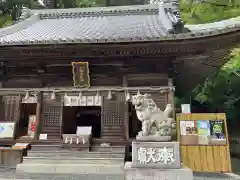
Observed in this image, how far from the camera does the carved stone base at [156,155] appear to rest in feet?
18.9

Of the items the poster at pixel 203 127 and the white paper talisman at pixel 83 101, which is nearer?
the poster at pixel 203 127

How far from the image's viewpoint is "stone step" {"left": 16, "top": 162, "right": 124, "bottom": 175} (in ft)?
22.3

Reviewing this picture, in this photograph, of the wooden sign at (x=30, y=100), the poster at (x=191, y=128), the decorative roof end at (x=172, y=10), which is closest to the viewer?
the poster at (x=191, y=128)

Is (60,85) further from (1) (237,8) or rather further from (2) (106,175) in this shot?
(1) (237,8)

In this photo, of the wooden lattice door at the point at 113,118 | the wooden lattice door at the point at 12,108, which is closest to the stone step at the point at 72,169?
the wooden lattice door at the point at 113,118

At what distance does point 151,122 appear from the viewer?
618 centimetres

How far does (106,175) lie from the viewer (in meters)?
6.59

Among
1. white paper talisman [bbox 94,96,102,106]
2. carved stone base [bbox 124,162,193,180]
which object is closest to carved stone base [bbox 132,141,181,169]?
carved stone base [bbox 124,162,193,180]

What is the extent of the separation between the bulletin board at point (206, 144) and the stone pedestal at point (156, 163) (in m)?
1.77

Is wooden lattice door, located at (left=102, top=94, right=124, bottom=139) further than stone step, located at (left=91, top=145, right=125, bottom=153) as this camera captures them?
Yes

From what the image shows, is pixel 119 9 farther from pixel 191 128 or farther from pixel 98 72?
pixel 191 128

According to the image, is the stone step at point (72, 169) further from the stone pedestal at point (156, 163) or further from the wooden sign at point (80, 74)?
the wooden sign at point (80, 74)

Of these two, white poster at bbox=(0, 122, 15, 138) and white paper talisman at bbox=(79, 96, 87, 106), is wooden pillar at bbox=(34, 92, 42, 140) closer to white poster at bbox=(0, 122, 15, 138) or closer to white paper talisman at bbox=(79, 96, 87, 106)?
white poster at bbox=(0, 122, 15, 138)

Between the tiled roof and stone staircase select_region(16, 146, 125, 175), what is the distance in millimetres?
3194
